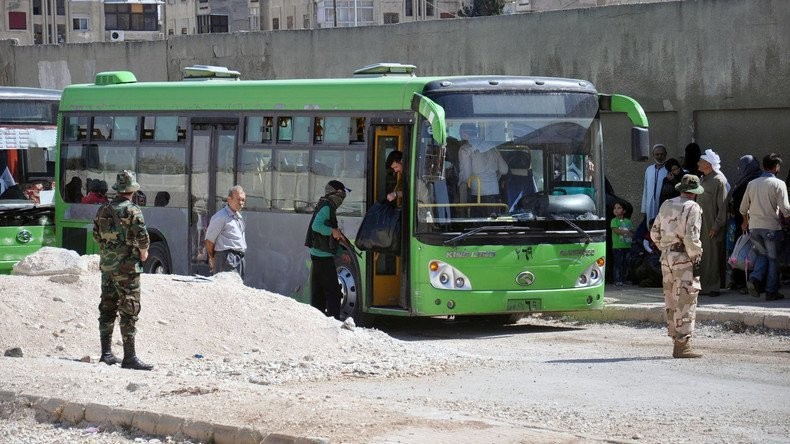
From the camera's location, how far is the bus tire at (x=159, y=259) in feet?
61.3

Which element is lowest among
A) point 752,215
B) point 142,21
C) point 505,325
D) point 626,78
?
point 505,325

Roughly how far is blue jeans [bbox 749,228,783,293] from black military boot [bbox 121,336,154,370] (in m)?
7.71

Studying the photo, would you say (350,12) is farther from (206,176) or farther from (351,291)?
(351,291)

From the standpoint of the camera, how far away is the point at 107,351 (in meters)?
12.5

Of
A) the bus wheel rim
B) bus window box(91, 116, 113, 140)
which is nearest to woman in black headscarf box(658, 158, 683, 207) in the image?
the bus wheel rim

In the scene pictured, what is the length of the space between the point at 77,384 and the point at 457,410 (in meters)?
2.82

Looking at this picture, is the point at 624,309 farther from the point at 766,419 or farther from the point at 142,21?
the point at 142,21

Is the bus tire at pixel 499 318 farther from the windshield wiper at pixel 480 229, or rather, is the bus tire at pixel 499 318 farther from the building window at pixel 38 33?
the building window at pixel 38 33

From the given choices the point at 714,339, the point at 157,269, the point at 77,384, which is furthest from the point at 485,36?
the point at 77,384

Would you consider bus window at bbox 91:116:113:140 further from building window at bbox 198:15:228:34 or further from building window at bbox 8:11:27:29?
building window at bbox 8:11:27:29

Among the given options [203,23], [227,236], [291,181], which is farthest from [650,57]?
[203,23]

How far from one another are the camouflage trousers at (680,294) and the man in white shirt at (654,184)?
551 cm

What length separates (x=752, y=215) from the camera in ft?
55.6

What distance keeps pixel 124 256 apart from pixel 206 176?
5901mm
